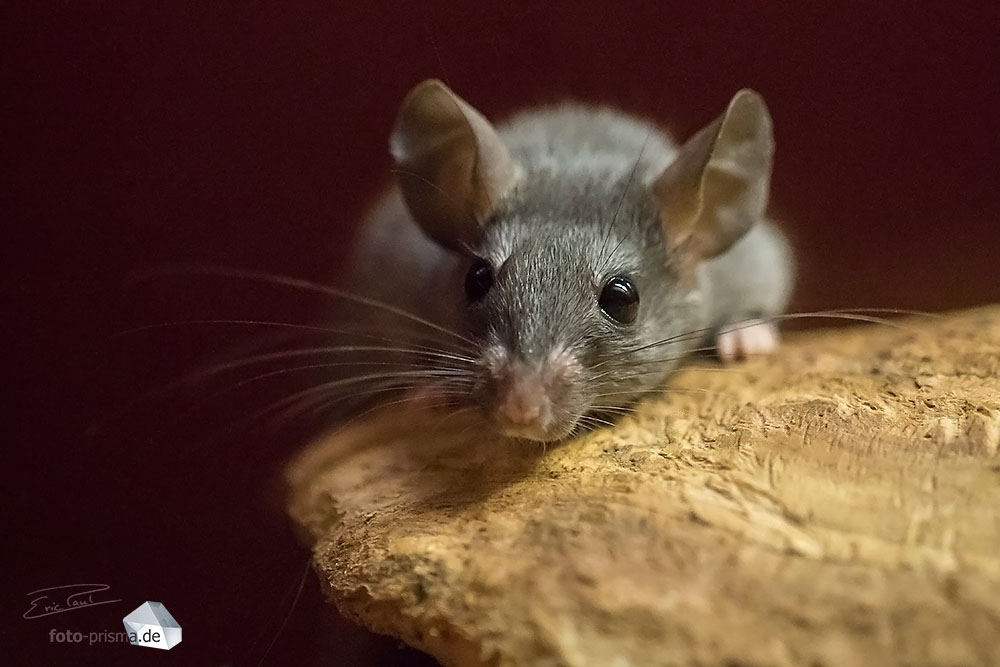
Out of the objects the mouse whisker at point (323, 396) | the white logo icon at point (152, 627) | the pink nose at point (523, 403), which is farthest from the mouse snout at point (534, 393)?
the white logo icon at point (152, 627)

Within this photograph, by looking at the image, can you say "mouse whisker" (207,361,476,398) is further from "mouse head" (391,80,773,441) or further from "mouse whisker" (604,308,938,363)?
"mouse whisker" (604,308,938,363)

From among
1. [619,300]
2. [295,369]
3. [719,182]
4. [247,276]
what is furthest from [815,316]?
[247,276]

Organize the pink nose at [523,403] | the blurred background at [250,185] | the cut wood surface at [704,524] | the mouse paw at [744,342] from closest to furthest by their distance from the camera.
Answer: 1. the cut wood surface at [704,524]
2. the pink nose at [523,403]
3. the blurred background at [250,185]
4. the mouse paw at [744,342]


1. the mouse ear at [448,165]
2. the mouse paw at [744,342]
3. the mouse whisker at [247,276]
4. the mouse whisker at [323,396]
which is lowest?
the mouse whisker at [323,396]

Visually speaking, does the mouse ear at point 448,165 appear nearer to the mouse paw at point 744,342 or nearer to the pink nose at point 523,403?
the pink nose at point 523,403

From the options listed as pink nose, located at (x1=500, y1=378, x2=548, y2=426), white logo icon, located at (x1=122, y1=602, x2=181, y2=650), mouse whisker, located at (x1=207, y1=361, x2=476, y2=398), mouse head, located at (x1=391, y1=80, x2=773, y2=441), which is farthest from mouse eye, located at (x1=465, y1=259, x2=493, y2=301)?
white logo icon, located at (x1=122, y1=602, x2=181, y2=650)

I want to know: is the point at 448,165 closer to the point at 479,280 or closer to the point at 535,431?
the point at 479,280

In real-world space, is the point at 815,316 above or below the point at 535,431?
above
